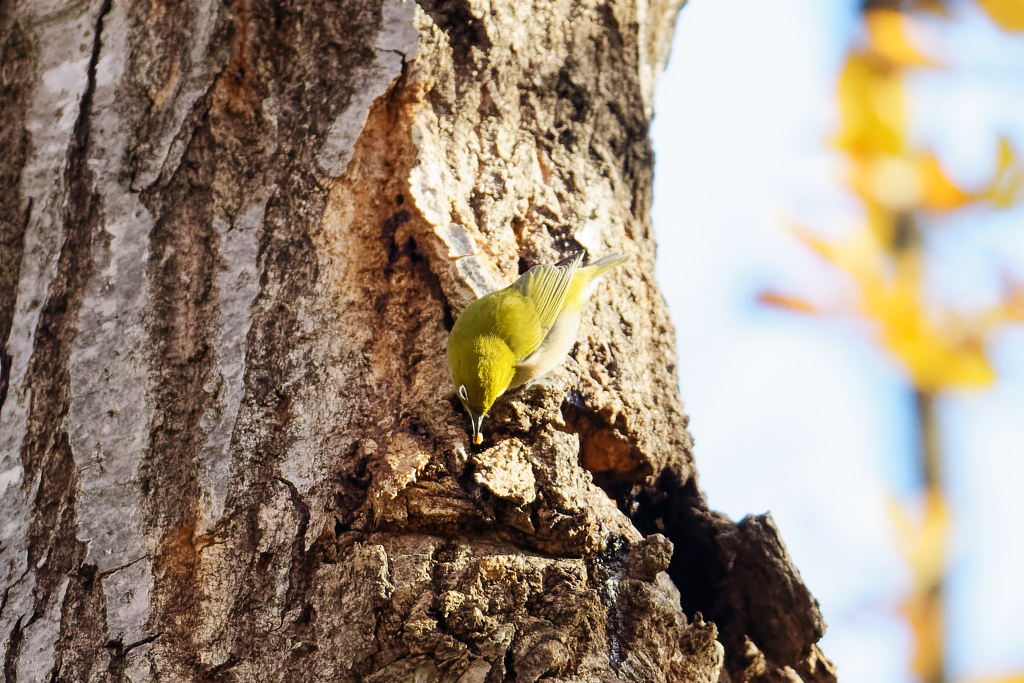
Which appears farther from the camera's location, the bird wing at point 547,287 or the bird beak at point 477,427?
the bird wing at point 547,287

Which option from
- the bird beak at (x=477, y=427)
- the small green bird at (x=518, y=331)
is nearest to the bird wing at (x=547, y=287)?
the small green bird at (x=518, y=331)

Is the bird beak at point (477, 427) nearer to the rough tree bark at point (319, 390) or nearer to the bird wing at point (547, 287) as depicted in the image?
the rough tree bark at point (319, 390)

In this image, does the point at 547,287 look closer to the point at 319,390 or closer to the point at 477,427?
the point at 477,427

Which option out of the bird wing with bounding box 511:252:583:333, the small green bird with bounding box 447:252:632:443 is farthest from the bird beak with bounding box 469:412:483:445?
the bird wing with bounding box 511:252:583:333

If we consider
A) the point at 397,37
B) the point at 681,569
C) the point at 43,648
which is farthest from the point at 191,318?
the point at 681,569

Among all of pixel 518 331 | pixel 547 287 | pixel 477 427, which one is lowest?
pixel 477 427

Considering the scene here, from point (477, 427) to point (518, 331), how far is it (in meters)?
0.64

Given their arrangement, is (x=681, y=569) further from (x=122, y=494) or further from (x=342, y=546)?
(x=122, y=494)

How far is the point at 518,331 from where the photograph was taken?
2.57m

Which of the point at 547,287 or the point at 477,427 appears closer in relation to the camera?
the point at 477,427

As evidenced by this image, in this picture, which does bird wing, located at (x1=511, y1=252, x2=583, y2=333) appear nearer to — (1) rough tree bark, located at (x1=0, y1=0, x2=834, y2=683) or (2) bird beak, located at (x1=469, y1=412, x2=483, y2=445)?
(1) rough tree bark, located at (x1=0, y1=0, x2=834, y2=683)

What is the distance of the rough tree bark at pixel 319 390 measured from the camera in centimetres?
169

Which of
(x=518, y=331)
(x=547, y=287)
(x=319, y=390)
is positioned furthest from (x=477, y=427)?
(x=547, y=287)

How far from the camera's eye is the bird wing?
2408 mm
